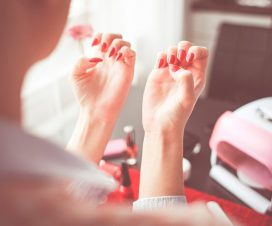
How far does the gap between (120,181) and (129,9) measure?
1.27m

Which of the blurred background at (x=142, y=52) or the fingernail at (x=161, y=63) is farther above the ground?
the fingernail at (x=161, y=63)

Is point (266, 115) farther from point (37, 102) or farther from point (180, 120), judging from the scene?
point (37, 102)

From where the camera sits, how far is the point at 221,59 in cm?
202

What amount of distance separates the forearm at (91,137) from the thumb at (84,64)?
0.10 meters

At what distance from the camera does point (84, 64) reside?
970mm

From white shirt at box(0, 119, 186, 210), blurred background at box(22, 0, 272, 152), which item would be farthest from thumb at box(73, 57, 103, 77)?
white shirt at box(0, 119, 186, 210)

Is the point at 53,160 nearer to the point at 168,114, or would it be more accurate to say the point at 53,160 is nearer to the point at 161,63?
the point at 168,114

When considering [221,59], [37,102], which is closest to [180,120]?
[37,102]

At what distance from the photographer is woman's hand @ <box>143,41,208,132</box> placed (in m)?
0.79

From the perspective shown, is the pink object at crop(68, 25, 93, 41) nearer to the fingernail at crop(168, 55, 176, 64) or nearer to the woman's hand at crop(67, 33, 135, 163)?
the woman's hand at crop(67, 33, 135, 163)

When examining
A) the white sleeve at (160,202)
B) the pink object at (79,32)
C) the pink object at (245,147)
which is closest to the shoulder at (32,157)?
the white sleeve at (160,202)

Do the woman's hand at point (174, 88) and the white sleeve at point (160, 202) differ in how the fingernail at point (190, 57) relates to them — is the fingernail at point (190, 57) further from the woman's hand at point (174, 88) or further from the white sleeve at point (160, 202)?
the white sleeve at point (160, 202)

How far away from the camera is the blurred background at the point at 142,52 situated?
176cm

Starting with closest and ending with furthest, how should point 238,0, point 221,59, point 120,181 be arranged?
1. point 120,181
2. point 221,59
3. point 238,0
